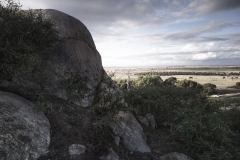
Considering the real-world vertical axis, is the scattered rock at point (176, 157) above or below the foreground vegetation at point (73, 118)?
below

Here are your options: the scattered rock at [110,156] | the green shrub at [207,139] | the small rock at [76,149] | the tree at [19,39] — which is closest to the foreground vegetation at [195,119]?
the green shrub at [207,139]

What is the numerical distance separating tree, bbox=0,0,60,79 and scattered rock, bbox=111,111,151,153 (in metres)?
4.15

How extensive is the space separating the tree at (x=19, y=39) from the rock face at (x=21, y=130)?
1148 millimetres

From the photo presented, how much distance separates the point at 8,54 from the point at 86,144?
398 centimetres

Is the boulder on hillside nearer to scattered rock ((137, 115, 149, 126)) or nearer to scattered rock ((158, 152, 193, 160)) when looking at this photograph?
scattered rock ((137, 115, 149, 126))

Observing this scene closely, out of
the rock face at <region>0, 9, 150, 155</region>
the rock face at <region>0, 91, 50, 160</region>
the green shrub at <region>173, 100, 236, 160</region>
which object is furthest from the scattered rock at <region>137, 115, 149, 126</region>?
the rock face at <region>0, 91, 50, 160</region>

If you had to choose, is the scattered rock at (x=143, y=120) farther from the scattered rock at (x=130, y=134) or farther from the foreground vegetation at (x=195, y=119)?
the scattered rock at (x=130, y=134)

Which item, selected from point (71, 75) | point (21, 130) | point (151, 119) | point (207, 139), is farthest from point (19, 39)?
point (207, 139)

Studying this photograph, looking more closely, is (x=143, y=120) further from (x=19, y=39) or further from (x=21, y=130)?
(x=19, y=39)

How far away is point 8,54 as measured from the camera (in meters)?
4.96

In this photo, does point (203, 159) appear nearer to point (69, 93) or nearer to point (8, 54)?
point (69, 93)

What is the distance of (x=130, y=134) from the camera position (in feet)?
21.0

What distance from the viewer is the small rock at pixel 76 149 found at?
4.38 meters

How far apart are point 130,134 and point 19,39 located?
5815 millimetres
